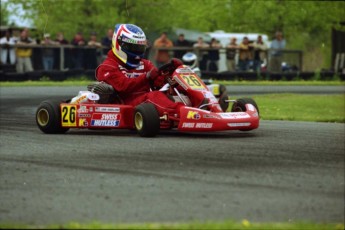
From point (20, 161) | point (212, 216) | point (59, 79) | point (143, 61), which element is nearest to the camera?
point (212, 216)

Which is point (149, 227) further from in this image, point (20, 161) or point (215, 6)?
point (215, 6)

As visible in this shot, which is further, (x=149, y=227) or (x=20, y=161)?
(x=20, y=161)

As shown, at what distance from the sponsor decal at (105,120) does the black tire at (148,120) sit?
57cm

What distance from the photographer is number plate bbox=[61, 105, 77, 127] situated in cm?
1247

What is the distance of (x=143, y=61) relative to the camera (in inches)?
512

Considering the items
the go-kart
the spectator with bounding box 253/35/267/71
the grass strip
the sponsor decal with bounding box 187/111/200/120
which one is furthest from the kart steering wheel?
the spectator with bounding box 253/35/267/71

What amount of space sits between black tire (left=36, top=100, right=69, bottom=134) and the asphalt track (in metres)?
0.18

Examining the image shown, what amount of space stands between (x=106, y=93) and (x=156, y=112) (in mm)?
1207

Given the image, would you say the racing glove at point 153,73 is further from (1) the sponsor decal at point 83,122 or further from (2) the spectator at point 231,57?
(2) the spectator at point 231,57

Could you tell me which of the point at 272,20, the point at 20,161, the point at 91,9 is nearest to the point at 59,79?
the point at 91,9

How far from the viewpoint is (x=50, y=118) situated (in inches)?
493

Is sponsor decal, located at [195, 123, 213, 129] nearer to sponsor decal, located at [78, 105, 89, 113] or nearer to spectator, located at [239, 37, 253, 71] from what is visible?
sponsor decal, located at [78, 105, 89, 113]

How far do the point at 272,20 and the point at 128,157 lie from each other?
27.7m

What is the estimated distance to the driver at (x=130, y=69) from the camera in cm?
1236
